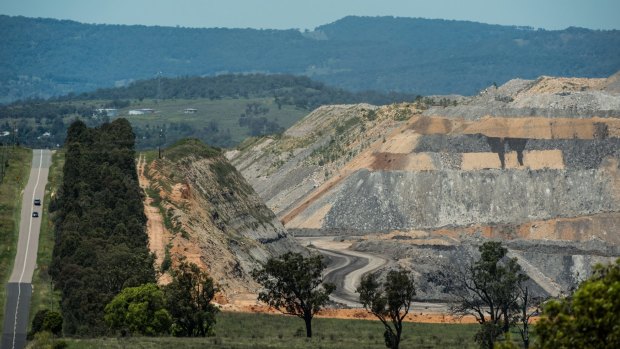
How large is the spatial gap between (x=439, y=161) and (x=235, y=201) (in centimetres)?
4728

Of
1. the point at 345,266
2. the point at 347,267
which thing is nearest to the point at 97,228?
the point at 347,267

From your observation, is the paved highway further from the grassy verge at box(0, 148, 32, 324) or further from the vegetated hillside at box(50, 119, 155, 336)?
the vegetated hillside at box(50, 119, 155, 336)

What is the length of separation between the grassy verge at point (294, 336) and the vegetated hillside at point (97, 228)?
649cm

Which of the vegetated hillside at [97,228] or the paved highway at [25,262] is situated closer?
the paved highway at [25,262]

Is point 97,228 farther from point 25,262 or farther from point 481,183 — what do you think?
point 481,183

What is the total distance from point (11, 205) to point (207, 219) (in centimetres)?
1514

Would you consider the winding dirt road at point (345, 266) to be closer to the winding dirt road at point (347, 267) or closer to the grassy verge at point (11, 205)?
the winding dirt road at point (347, 267)

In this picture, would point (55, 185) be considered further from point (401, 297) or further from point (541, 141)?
point (541, 141)

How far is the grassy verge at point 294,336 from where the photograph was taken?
68.6 m

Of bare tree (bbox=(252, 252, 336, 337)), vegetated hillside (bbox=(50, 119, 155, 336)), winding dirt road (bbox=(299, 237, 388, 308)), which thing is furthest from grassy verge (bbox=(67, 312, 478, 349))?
winding dirt road (bbox=(299, 237, 388, 308))

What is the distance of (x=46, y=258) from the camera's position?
98000mm

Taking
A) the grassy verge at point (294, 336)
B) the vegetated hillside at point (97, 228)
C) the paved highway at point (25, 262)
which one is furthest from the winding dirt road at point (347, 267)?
the paved highway at point (25, 262)

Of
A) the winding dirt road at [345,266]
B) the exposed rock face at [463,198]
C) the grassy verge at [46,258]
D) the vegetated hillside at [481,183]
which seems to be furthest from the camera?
the exposed rock face at [463,198]

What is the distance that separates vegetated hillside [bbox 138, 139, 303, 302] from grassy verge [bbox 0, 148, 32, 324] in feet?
32.0
